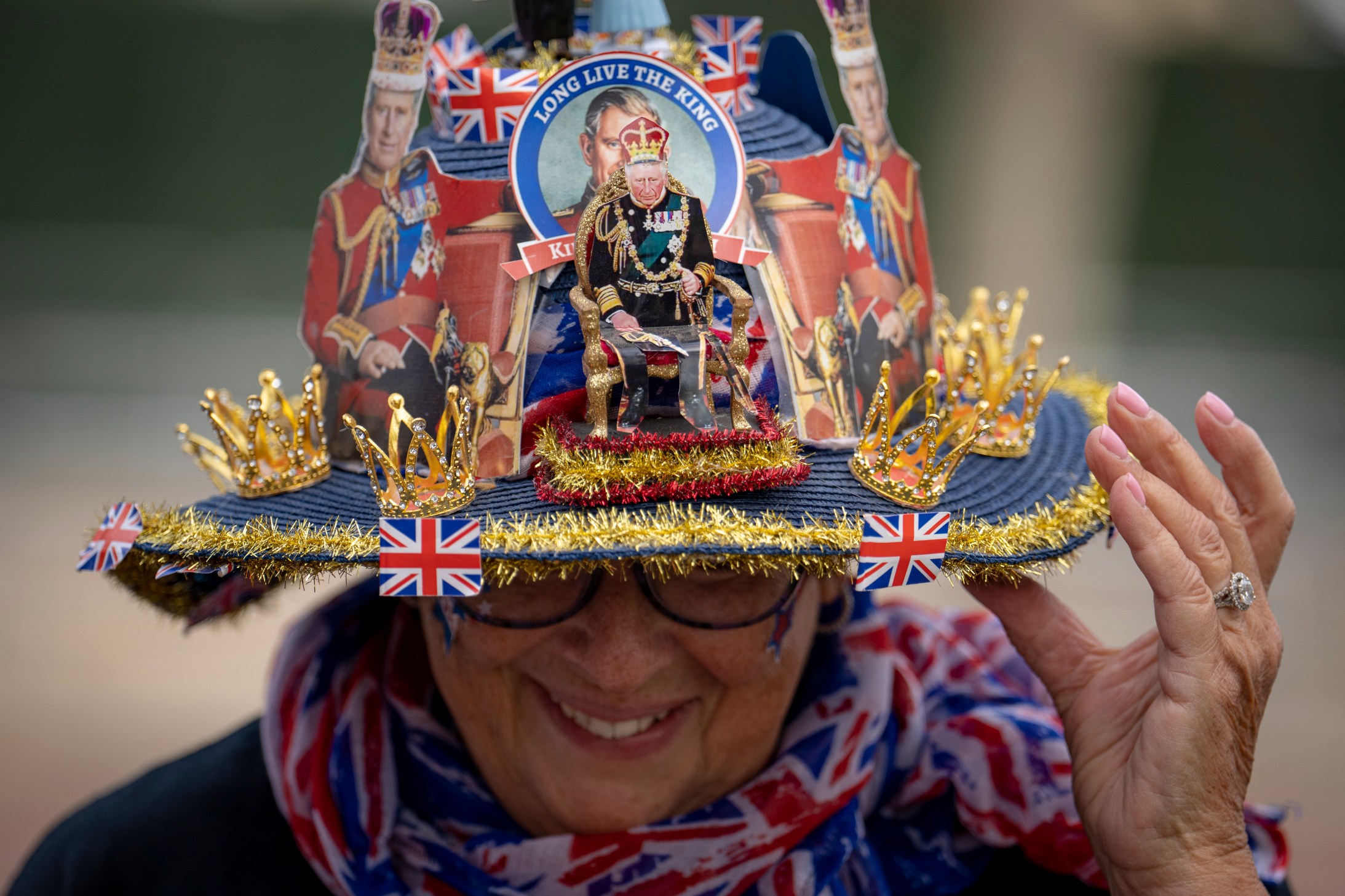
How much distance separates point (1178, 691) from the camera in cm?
173

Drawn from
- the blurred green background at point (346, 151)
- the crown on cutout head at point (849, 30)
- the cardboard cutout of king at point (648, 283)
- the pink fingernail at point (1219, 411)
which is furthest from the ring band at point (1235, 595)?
the blurred green background at point (346, 151)

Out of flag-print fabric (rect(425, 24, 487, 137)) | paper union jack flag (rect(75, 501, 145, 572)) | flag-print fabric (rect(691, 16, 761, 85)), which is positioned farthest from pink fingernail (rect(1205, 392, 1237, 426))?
paper union jack flag (rect(75, 501, 145, 572))

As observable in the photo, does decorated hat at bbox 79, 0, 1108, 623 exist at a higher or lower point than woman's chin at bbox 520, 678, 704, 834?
higher

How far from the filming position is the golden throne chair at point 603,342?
1592 millimetres

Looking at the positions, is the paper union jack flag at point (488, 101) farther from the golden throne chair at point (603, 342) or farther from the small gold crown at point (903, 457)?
the small gold crown at point (903, 457)

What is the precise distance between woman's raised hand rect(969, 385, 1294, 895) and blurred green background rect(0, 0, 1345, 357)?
306 inches

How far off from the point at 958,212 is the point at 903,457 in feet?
34.1

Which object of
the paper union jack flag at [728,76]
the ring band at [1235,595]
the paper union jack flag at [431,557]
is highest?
the paper union jack flag at [728,76]

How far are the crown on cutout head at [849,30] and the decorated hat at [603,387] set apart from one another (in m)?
0.19

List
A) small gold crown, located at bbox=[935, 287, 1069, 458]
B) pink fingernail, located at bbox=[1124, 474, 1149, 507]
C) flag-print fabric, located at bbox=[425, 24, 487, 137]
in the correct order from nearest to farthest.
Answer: pink fingernail, located at bbox=[1124, 474, 1149, 507] < flag-print fabric, located at bbox=[425, 24, 487, 137] < small gold crown, located at bbox=[935, 287, 1069, 458]

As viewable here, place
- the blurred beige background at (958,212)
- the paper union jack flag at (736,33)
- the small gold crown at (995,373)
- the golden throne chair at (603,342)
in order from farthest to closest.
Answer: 1. the blurred beige background at (958,212)
2. the paper union jack flag at (736,33)
3. the small gold crown at (995,373)
4. the golden throne chair at (603,342)

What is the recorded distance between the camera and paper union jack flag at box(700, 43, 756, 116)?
6.22 feet

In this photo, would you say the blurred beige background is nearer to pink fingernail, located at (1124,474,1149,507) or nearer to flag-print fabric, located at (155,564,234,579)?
pink fingernail, located at (1124,474,1149,507)

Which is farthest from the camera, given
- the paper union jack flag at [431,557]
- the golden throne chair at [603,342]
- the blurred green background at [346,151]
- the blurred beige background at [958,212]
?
the blurred green background at [346,151]
